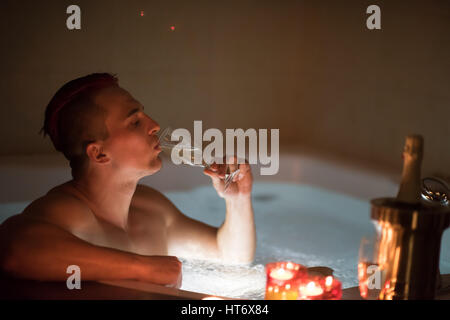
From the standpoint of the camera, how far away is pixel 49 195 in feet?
4.14

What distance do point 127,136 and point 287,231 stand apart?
115 centimetres

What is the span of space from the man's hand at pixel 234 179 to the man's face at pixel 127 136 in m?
0.15

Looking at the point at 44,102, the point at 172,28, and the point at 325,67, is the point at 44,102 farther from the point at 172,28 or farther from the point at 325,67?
the point at 325,67

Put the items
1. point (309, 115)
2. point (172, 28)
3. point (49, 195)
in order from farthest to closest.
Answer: point (309, 115) → point (172, 28) → point (49, 195)

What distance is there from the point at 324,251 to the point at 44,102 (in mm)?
1447

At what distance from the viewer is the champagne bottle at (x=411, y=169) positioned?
828 mm

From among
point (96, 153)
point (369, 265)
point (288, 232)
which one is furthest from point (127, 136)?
point (288, 232)

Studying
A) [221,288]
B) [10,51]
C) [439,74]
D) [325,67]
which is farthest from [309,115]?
[221,288]

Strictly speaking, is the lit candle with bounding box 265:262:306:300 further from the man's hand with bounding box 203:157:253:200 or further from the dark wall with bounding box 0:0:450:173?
the dark wall with bounding box 0:0:450:173

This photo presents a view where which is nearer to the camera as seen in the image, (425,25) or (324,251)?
(324,251)

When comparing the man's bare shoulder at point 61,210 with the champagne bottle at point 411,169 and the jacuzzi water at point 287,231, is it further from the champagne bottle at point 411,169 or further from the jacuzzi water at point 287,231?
the champagne bottle at point 411,169

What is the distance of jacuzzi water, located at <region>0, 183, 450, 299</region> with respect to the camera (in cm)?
163

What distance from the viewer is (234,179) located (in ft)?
4.88
